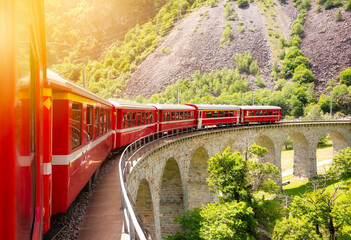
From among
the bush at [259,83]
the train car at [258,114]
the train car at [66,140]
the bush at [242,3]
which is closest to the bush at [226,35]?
the bush at [259,83]

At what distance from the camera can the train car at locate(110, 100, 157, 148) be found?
14.6 metres

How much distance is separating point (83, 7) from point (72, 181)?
17441 centimetres

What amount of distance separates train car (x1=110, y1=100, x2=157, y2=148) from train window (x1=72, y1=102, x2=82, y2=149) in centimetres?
771

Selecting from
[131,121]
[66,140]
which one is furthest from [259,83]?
[66,140]

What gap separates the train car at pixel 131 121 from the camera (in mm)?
14586

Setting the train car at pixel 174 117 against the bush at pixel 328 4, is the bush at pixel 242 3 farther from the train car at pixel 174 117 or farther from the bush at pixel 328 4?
the train car at pixel 174 117

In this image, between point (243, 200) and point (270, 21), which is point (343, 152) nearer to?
point (243, 200)

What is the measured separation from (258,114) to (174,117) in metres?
16.4

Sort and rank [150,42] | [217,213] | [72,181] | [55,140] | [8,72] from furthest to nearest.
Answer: [150,42] → [217,213] → [72,181] → [55,140] → [8,72]

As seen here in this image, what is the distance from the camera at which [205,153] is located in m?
28.7

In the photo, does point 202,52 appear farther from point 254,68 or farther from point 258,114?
point 258,114

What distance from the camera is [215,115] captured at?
29.5 m

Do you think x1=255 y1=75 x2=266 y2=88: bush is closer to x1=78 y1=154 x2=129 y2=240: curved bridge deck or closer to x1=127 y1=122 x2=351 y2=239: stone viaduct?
x1=127 y1=122 x2=351 y2=239: stone viaduct

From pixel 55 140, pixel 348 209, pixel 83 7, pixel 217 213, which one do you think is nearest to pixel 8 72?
pixel 55 140
